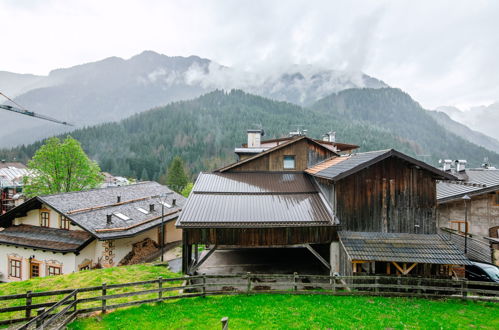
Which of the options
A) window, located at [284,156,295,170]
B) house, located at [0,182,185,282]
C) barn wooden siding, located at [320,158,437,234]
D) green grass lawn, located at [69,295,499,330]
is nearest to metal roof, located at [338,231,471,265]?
barn wooden siding, located at [320,158,437,234]

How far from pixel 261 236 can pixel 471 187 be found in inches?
724

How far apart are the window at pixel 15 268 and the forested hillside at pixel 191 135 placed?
7044 cm

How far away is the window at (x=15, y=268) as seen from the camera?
61.9ft

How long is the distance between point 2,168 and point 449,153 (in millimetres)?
Result: 214115

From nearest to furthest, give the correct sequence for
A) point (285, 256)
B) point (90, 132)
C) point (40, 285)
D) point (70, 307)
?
point (70, 307) → point (40, 285) → point (285, 256) → point (90, 132)

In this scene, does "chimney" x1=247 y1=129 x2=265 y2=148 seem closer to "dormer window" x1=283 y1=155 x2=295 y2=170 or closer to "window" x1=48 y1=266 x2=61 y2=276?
"dormer window" x1=283 y1=155 x2=295 y2=170

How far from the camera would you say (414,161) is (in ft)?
44.5

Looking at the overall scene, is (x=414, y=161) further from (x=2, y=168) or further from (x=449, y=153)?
(x=449, y=153)

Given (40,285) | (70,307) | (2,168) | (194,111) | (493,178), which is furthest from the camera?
(194,111)

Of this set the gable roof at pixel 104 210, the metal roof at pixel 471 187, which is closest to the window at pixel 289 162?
the metal roof at pixel 471 187

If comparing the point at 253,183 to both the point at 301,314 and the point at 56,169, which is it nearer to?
the point at 301,314

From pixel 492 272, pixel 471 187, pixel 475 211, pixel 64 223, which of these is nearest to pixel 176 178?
pixel 64 223

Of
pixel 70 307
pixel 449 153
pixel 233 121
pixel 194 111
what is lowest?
pixel 70 307

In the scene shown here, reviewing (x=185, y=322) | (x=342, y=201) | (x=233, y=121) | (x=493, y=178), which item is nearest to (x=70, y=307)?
(x=185, y=322)
